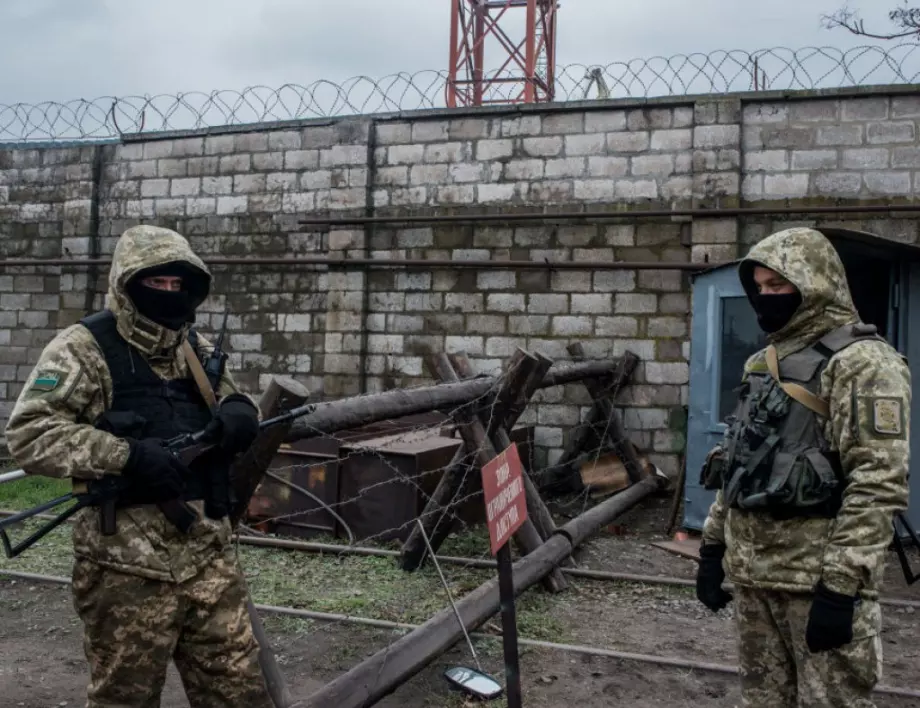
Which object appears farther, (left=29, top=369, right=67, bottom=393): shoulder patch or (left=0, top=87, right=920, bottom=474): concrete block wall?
(left=0, top=87, right=920, bottom=474): concrete block wall

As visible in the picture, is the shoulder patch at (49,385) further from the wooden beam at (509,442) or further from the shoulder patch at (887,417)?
the wooden beam at (509,442)

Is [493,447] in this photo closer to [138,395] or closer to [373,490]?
[373,490]

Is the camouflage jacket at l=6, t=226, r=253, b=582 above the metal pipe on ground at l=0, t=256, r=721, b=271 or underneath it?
underneath

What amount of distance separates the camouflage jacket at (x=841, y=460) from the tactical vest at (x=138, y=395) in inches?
68.6

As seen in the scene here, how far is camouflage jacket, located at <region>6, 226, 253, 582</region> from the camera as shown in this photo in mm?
2312

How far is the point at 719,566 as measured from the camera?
2.70 m

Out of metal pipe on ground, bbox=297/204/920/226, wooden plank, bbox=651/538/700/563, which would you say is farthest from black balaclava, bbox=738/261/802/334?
metal pipe on ground, bbox=297/204/920/226

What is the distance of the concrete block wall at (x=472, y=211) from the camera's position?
24.1 ft

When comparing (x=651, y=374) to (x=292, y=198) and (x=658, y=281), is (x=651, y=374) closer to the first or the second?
(x=658, y=281)

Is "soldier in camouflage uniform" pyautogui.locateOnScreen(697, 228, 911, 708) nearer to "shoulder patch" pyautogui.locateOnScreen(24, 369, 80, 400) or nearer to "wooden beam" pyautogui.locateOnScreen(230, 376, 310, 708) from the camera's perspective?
"wooden beam" pyautogui.locateOnScreen(230, 376, 310, 708)

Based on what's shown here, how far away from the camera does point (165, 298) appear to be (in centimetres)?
260

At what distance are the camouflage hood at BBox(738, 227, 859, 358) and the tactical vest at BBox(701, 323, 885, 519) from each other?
0.05 m

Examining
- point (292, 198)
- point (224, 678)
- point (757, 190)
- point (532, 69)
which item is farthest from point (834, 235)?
point (532, 69)

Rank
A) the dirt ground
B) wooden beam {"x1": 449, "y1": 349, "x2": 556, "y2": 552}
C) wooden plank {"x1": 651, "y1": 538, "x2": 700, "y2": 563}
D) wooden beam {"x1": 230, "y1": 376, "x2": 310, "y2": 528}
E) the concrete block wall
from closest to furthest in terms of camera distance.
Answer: wooden beam {"x1": 230, "y1": 376, "x2": 310, "y2": 528}
the dirt ground
wooden beam {"x1": 449, "y1": 349, "x2": 556, "y2": 552}
wooden plank {"x1": 651, "y1": 538, "x2": 700, "y2": 563}
the concrete block wall
